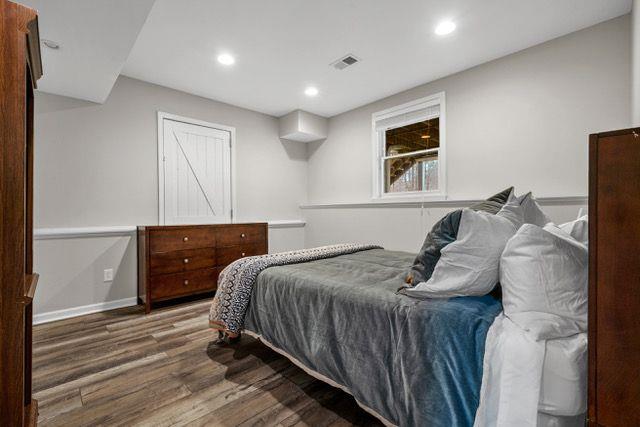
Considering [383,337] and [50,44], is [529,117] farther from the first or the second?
[50,44]

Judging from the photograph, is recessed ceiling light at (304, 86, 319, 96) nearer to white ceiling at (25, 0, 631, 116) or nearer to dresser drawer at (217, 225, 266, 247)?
white ceiling at (25, 0, 631, 116)

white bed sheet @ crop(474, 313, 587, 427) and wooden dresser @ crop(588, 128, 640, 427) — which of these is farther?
white bed sheet @ crop(474, 313, 587, 427)

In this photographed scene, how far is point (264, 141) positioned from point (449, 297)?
409 centimetres

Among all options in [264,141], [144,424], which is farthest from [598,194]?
[264,141]

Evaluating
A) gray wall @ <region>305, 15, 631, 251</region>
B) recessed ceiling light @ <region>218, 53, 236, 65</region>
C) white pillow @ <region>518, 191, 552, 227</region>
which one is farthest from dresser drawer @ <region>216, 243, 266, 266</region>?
white pillow @ <region>518, 191, 552, 227</region>

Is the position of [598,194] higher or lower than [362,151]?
lower

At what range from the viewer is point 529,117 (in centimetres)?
297

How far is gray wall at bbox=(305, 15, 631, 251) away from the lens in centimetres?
257

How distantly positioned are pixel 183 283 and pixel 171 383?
163 centimetres

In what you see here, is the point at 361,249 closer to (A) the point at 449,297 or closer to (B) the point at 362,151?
(A) the point at 449,297

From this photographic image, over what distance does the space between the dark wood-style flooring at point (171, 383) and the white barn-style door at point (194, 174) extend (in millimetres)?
1641

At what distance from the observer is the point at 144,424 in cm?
150

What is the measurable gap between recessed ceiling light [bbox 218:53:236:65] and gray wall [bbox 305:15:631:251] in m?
2.11

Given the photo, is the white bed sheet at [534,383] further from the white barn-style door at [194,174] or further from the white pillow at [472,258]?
the white barn-style door at [194,174]
